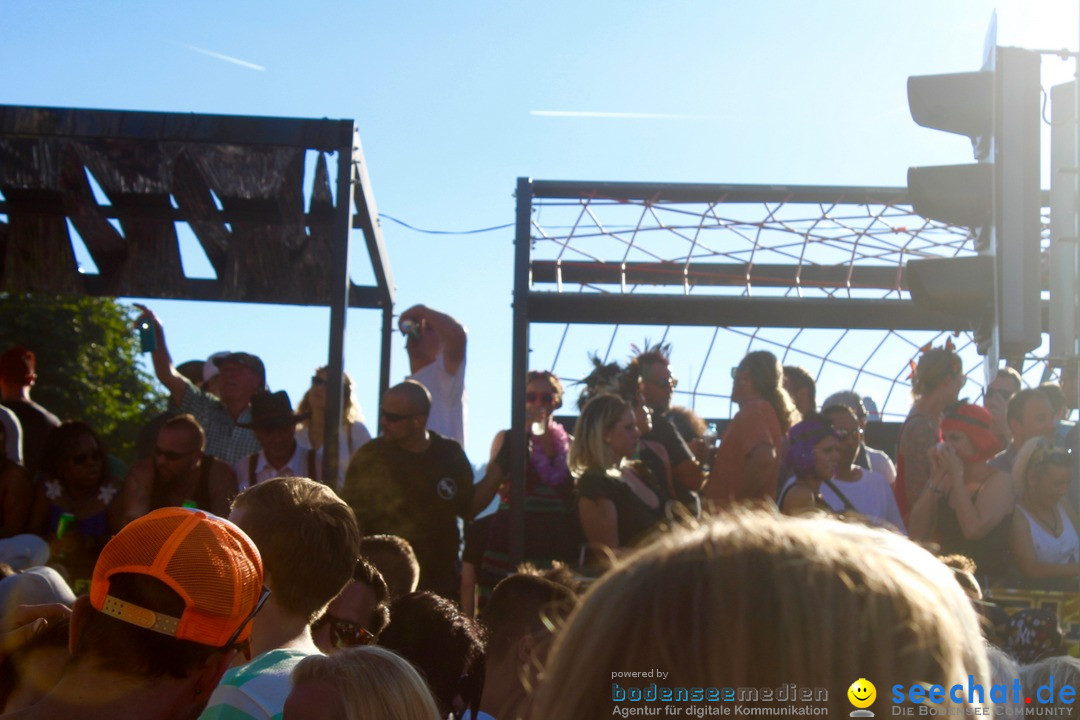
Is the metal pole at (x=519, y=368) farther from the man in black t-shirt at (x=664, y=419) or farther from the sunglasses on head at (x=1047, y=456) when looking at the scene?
the sunglasses on head at (x=1047, y=456)

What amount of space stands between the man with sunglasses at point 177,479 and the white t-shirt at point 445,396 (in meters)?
1.38

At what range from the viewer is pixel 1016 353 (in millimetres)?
3936

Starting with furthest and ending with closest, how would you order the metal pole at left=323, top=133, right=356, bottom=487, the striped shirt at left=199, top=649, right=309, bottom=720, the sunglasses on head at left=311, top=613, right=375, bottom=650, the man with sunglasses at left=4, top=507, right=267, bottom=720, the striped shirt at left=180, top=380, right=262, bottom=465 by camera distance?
the striped shirt at left=180, top=380, right=262, bottom=465, the metal pole at left=323, top=133, right=356, bottom=487, the sunglasses on head at left=311, top=613, right=375, bottom=650, the striped shirt at left=199, top=649, right=309, bottom=720, the man with sunglasses at left=4, top=507, right=267, bottom=720

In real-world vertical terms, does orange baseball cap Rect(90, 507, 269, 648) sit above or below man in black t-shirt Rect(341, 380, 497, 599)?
above

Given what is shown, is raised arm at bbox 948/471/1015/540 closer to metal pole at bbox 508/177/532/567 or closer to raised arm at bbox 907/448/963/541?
raised arm at bbox 907/448/963/541

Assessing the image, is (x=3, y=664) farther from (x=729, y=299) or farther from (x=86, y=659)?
(x=729, y=299)

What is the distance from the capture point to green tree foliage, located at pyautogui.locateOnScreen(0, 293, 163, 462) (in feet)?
115

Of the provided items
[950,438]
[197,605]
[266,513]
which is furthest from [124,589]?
[950,438]

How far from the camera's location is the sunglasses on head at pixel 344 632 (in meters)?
3.10

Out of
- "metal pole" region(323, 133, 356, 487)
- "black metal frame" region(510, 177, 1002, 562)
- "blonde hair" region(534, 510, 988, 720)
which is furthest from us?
"black metal frame" region(510, 177, 1002, 562)

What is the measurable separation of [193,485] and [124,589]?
2994 millimetres

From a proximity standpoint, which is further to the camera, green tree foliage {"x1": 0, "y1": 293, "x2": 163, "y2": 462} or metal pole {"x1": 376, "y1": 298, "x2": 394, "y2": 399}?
green tree foliage {"x1": 0, "y1": 293, "x2": 163, "y2": 462}

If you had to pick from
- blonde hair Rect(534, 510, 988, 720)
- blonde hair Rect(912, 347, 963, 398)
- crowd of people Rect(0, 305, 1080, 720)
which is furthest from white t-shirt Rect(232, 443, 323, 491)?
blonde hair Rect(534, 510, 988, 720)

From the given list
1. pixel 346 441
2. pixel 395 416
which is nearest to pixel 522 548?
pixel 395 416
